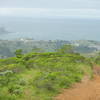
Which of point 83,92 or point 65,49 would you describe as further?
point 65,49

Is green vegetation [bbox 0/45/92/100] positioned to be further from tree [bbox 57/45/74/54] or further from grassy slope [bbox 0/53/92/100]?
Result: tree [bbox 57/45/74/54]

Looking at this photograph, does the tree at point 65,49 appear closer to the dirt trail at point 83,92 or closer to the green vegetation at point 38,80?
the green vegetation at point 38,80

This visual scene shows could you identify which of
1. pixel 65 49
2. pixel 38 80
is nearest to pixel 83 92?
pixel 38 80

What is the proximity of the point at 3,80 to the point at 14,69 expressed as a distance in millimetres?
2120

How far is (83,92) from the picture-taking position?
8.56m

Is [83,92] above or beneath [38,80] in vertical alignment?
beneath

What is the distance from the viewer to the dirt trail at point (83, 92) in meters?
7.98

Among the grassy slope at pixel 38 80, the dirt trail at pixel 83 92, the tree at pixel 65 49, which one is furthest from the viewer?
the tree at pixel 65 49

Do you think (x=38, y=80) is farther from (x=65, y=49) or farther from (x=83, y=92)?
(x=65, y=49)

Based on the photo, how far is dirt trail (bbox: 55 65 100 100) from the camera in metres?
7.98

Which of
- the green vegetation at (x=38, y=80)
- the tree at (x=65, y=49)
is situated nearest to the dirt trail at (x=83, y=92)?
the green vegetation at (x=38, y=80)

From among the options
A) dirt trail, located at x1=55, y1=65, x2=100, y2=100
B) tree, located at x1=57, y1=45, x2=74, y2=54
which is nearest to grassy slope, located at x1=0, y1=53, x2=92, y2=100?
dirt trail, located at x1=55, y1=65, x2=100, y2=100

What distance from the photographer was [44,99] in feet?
24.7

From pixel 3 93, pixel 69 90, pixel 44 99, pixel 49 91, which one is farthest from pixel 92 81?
pixel 3 93
